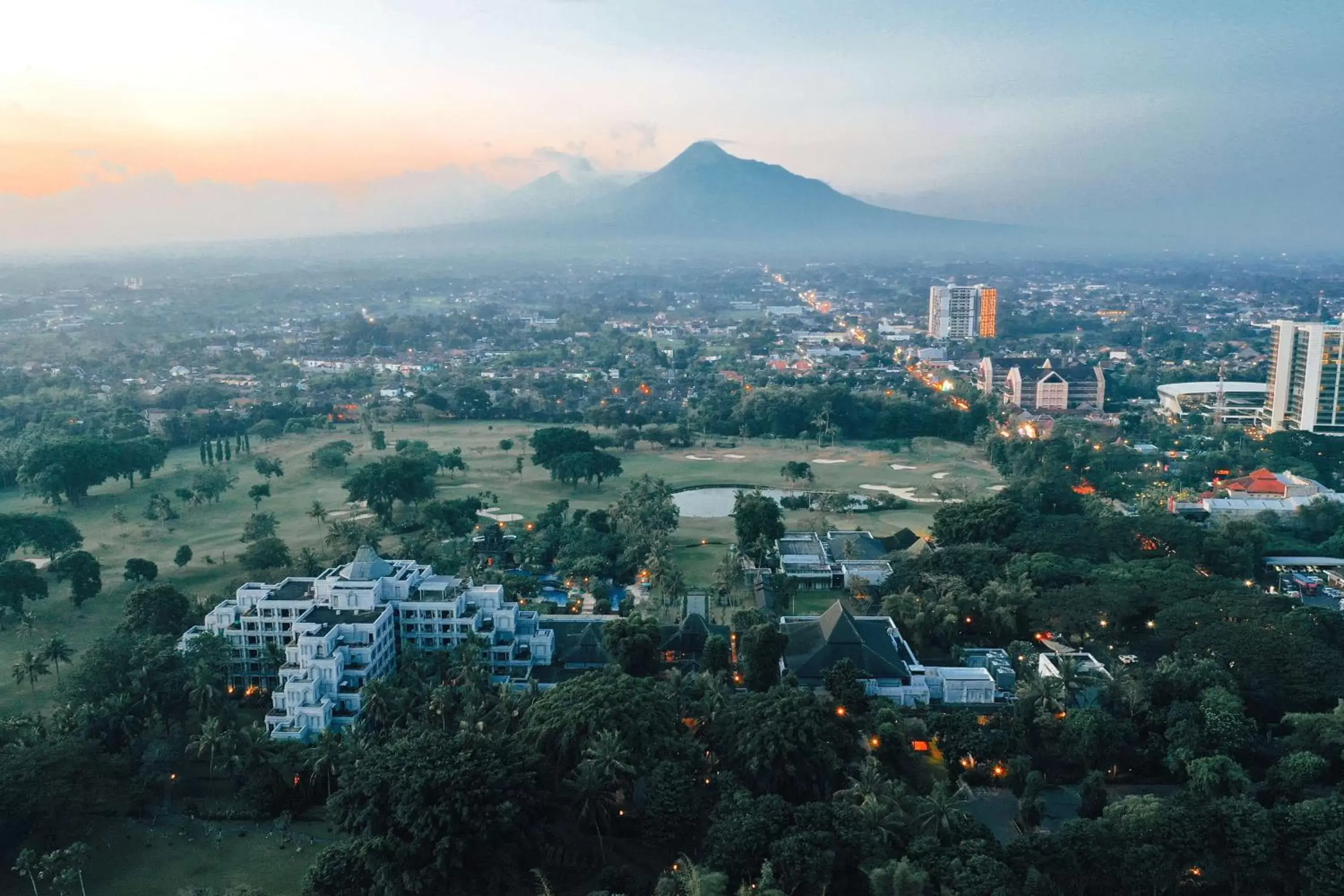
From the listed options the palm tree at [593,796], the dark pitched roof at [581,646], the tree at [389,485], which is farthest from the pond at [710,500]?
the palm tree at [593,796]

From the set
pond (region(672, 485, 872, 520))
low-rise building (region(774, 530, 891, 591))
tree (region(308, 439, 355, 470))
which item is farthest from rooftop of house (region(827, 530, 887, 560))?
tree (region(308, 439, 355, 470))

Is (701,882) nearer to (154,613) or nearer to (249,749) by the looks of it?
(249,749)

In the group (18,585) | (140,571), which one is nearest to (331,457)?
(140,571)

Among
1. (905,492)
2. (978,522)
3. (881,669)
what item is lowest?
(905,492)

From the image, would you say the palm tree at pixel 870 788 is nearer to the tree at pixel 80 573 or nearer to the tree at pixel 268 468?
the tree at pixel 80 573

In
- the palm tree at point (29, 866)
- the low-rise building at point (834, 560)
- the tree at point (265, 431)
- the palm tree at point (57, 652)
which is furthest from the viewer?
the tree at point (265, 431)
